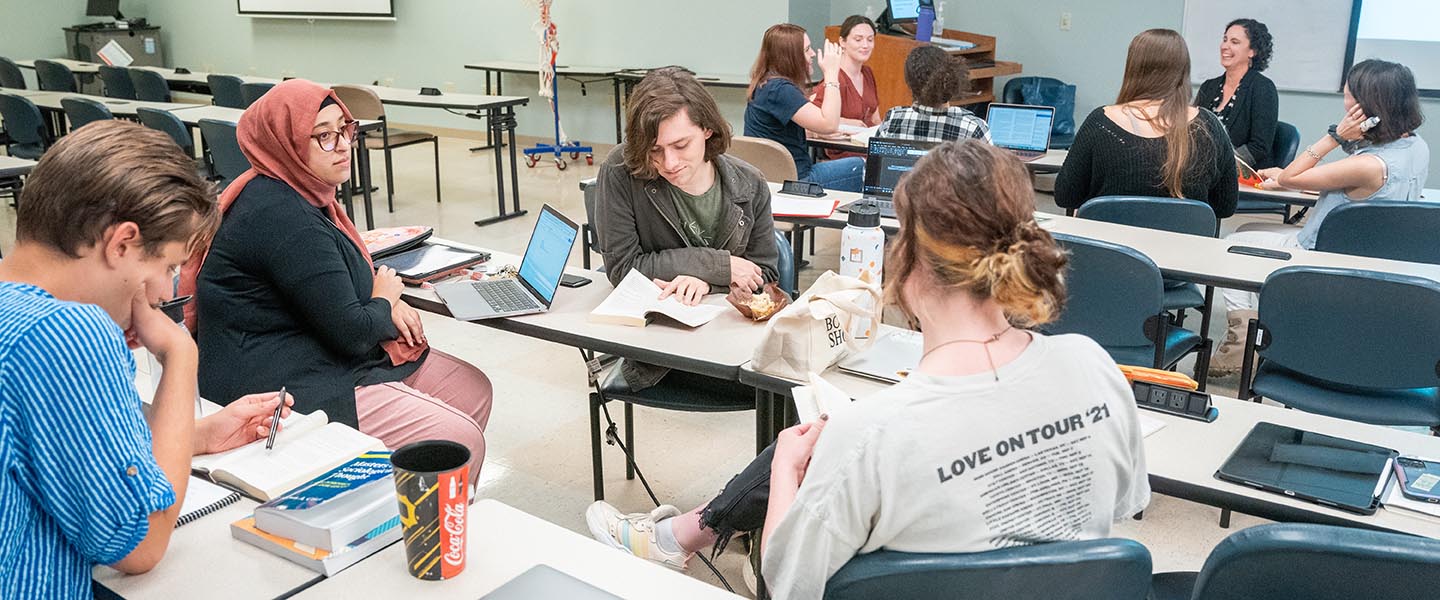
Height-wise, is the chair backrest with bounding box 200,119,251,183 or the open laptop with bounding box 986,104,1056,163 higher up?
the open laptop with bounding box 986,104,1056,163

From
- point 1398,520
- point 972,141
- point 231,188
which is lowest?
point 1398,520

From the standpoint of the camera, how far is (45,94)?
7281 mm

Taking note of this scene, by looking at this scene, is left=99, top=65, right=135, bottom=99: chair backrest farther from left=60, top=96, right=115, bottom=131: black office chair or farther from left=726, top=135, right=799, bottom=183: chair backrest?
left=726, top=135, right=799, bottom=183: chair backrest

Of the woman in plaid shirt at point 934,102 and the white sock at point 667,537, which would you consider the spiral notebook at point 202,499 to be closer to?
the white sock at point 667,537

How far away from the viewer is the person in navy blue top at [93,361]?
3.68ft

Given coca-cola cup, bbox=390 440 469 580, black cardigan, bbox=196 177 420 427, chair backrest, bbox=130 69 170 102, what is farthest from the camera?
chair backrest, bbox=130 69 170 102

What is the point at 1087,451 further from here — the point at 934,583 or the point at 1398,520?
the point at 1398,520

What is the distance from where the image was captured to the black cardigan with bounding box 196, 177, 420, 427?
2.11 metres

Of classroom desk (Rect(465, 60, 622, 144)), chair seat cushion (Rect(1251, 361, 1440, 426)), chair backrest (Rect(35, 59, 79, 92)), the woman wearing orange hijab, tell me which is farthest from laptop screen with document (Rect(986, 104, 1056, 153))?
chair backrest (Rect(35, 59, 79, 92))

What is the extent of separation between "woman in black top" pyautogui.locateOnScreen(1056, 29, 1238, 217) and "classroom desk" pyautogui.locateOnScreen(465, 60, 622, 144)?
5.06 meters

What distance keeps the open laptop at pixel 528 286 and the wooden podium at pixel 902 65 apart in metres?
4.16

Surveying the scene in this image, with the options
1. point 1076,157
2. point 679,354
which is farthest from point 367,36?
point 679,354

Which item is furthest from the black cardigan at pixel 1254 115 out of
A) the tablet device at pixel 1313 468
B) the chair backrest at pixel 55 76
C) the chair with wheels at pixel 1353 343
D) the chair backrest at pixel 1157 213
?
the chair backrest at pixel 55 76

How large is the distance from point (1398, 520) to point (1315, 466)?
15 cm
